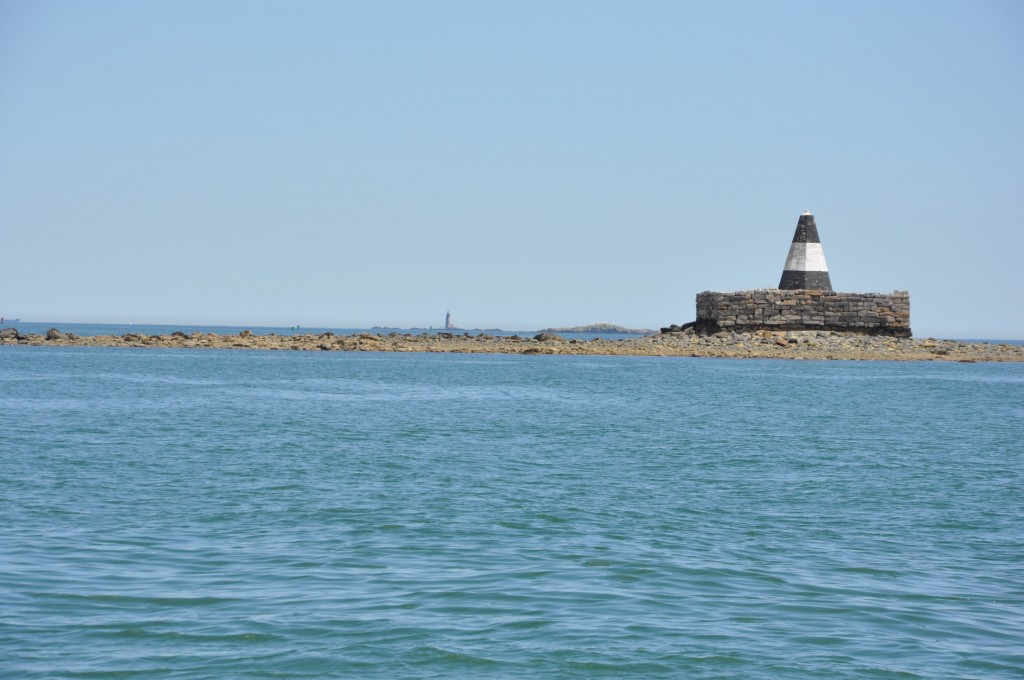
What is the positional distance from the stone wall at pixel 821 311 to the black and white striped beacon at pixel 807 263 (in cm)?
72

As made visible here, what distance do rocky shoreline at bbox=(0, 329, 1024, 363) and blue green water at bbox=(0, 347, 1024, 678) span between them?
106 feet

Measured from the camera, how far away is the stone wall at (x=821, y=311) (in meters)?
61.4

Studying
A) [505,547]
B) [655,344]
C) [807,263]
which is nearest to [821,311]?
[807,263]

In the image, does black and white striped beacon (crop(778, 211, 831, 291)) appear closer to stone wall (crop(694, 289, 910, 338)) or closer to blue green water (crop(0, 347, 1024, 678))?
stone wall (crop(694, 289, 910, 338))

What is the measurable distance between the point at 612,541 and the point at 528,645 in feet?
12.8

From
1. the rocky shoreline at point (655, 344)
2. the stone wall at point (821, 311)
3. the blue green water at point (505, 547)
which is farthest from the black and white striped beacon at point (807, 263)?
the blue green water at point (505, 547)

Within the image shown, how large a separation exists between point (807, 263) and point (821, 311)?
9.43ft

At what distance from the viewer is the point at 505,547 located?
11422 mm

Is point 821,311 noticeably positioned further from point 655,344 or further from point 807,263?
point 655,344

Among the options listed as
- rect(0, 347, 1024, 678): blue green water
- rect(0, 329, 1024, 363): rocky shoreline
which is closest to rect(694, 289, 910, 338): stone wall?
rect(0, 329, 1024, 363): rocky shoreline

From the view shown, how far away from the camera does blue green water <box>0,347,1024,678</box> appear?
793cm

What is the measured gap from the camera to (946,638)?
27.7 feet

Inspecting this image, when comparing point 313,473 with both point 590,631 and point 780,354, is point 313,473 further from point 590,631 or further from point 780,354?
point 780,354

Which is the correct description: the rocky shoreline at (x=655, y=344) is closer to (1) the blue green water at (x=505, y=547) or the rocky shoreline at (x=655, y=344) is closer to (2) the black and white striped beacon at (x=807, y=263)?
(2) the black and white striped beacon at (x=807, y=263)
